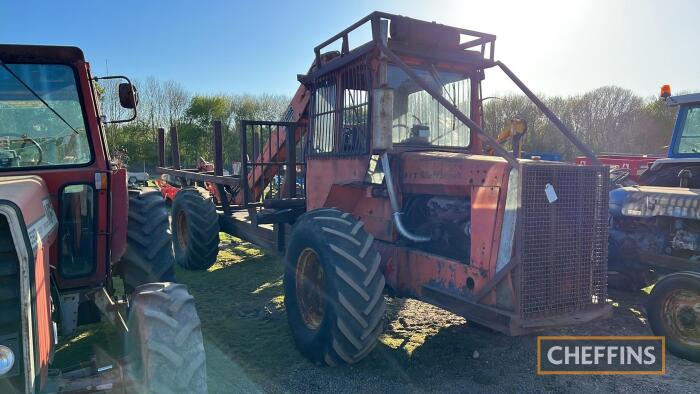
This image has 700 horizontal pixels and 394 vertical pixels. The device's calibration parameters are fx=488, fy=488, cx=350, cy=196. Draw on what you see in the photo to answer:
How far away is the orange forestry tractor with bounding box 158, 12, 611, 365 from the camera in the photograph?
368 cm

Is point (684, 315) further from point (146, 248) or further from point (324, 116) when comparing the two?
point (146, 248)

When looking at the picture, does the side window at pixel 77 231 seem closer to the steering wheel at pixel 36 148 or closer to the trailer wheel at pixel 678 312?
the steering wheel at pixel 36 148

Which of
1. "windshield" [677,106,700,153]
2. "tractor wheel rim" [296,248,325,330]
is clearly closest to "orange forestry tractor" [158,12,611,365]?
"tractor wheel rim" [296,248,325,330]

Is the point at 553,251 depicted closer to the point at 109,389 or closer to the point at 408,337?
the point at 408,337

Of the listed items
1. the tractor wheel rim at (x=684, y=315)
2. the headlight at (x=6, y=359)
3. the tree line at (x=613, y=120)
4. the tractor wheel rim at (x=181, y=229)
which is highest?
the tree line at (x=613, y=120)

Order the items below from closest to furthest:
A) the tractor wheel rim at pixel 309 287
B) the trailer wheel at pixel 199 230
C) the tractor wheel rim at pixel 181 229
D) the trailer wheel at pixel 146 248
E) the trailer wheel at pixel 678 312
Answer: the trailer wheel at pixel 146 248, the trailer wheel at pixel 678 312, the tractor wheel rim at pixel 309 287, the trailer wheel at pixel 199 230, the tractor wheel rim at pixel 181 229

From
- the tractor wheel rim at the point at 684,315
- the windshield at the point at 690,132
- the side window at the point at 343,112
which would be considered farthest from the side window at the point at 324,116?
the windshield at the point at 690,132

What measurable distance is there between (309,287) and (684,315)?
11.2ft

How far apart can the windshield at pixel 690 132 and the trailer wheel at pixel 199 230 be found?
6.54 m

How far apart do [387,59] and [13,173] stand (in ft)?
10.3

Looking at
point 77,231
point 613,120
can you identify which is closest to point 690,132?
point 77,231

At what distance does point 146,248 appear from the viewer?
3873mm

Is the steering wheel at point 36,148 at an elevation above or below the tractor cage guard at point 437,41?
below

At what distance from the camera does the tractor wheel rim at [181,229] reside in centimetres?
814
